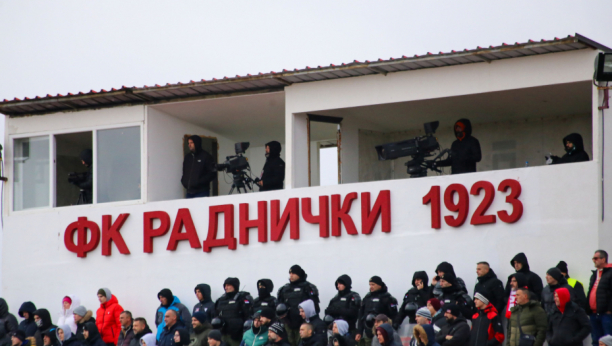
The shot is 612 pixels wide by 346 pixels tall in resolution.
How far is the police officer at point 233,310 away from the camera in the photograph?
1352cm

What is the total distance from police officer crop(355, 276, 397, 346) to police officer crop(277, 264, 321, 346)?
0.89 metres

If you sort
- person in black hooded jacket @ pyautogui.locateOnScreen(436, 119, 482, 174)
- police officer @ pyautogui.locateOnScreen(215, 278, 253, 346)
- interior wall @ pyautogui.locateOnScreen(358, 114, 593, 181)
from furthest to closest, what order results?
interior wall @ pyautogui.locateOnScreen(358, 114, 593, 181)
person in black hooded jacket @ pyautogui.locateOnScreen(436, 119, 482, 174)
police officer @ pyautogui.locateOnScreen(215, 278, 253, 346)

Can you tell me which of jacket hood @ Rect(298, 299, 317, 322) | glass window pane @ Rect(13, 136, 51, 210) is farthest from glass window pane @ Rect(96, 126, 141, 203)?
jacket hood @ Rect(298, 299, 317, 322)

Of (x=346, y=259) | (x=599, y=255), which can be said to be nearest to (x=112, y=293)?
(x=346, y=259)

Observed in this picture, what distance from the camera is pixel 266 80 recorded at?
15.0 metres

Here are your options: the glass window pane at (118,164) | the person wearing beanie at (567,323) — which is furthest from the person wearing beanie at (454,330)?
the glass window pane at (118,164)

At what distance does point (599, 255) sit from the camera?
37.2ft

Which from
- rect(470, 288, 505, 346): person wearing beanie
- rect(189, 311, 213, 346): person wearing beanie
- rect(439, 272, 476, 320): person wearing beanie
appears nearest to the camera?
rect(470, 288, 505, 346): person wearing beanie

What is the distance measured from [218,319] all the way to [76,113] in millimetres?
5407

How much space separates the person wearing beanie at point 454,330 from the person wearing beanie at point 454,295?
40cm

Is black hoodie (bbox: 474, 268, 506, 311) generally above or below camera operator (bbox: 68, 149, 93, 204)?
below

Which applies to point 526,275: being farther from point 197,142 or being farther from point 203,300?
point 197,142

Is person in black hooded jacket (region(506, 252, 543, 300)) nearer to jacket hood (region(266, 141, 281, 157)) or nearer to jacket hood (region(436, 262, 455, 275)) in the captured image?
jacket hood (region(436, 262, 455, 275))

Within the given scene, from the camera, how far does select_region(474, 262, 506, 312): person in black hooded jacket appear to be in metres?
12.1
